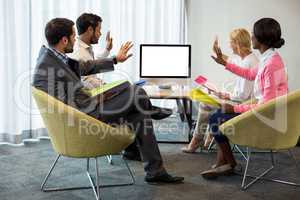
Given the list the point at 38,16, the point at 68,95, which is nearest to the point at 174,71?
the point at 38,16

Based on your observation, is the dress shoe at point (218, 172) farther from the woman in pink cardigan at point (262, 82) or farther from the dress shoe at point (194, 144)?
the dress shoe at point (194, 144)


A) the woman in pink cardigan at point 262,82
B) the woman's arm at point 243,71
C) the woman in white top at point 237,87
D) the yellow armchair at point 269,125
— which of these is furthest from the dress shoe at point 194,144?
the yellow armchair at point 269,125

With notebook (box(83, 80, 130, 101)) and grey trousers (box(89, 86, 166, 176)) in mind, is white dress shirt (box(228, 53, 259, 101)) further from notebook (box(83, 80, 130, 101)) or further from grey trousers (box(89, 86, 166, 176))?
notebook (box(83, 80, 130, 101))

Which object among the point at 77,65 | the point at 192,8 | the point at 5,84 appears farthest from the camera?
the point at 192,8

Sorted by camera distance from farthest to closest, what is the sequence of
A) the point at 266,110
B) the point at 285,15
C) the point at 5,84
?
the point at 285,15, the point at 5,84, the point at 266,110

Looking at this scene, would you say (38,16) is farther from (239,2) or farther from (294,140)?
(294,140)

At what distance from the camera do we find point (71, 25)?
3150mm

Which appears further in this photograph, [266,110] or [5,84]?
[5,84]

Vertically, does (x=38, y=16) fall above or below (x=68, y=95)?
above

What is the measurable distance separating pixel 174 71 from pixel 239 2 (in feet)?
5.48

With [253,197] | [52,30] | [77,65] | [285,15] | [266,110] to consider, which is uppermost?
[285,15]

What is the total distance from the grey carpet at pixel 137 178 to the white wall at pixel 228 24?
1.59 metres

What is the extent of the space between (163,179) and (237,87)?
4.00ft

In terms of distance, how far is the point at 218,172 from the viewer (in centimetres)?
347
